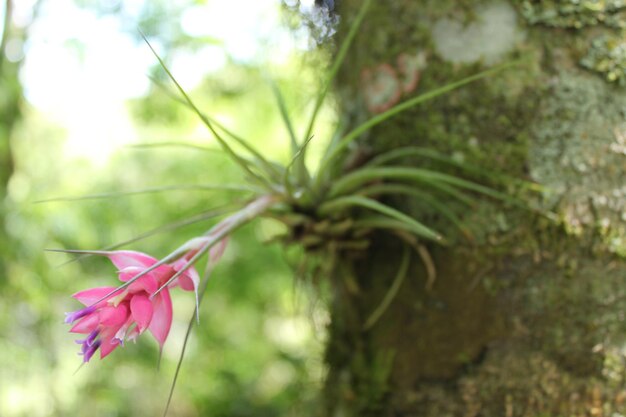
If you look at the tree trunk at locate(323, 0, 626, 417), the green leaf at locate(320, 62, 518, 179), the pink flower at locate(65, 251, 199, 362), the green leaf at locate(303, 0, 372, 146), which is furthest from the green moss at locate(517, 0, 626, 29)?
the pink flower at locate(65, 251, 199, 362)

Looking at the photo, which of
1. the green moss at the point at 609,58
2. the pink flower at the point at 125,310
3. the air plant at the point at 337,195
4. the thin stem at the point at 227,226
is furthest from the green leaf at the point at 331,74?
the green moss at the point at 609,58

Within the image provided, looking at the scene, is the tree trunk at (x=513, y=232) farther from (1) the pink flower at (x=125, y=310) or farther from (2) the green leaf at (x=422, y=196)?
(1) the pink flower at (x=125, y=310)

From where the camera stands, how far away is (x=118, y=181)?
292cm

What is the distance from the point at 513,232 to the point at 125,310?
54cm

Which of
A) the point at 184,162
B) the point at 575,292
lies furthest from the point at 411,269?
the point at 184,162

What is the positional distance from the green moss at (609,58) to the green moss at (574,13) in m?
0.02

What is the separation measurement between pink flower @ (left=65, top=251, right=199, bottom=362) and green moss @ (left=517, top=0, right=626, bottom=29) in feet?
2.05

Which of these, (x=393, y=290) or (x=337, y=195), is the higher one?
(x=337, y=195)

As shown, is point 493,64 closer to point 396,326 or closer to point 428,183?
point 428,183

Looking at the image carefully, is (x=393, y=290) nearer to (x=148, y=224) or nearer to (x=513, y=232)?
(x=513, y=232)

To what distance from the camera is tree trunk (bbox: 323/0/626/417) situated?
0.76 m

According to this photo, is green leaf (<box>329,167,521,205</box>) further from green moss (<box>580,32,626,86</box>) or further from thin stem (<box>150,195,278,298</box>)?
green moss (<box>580,32,626,86</box>)

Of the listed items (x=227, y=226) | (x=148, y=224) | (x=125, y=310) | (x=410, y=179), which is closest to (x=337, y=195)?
(x=410, y=179)

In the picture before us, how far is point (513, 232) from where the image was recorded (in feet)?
2.64
